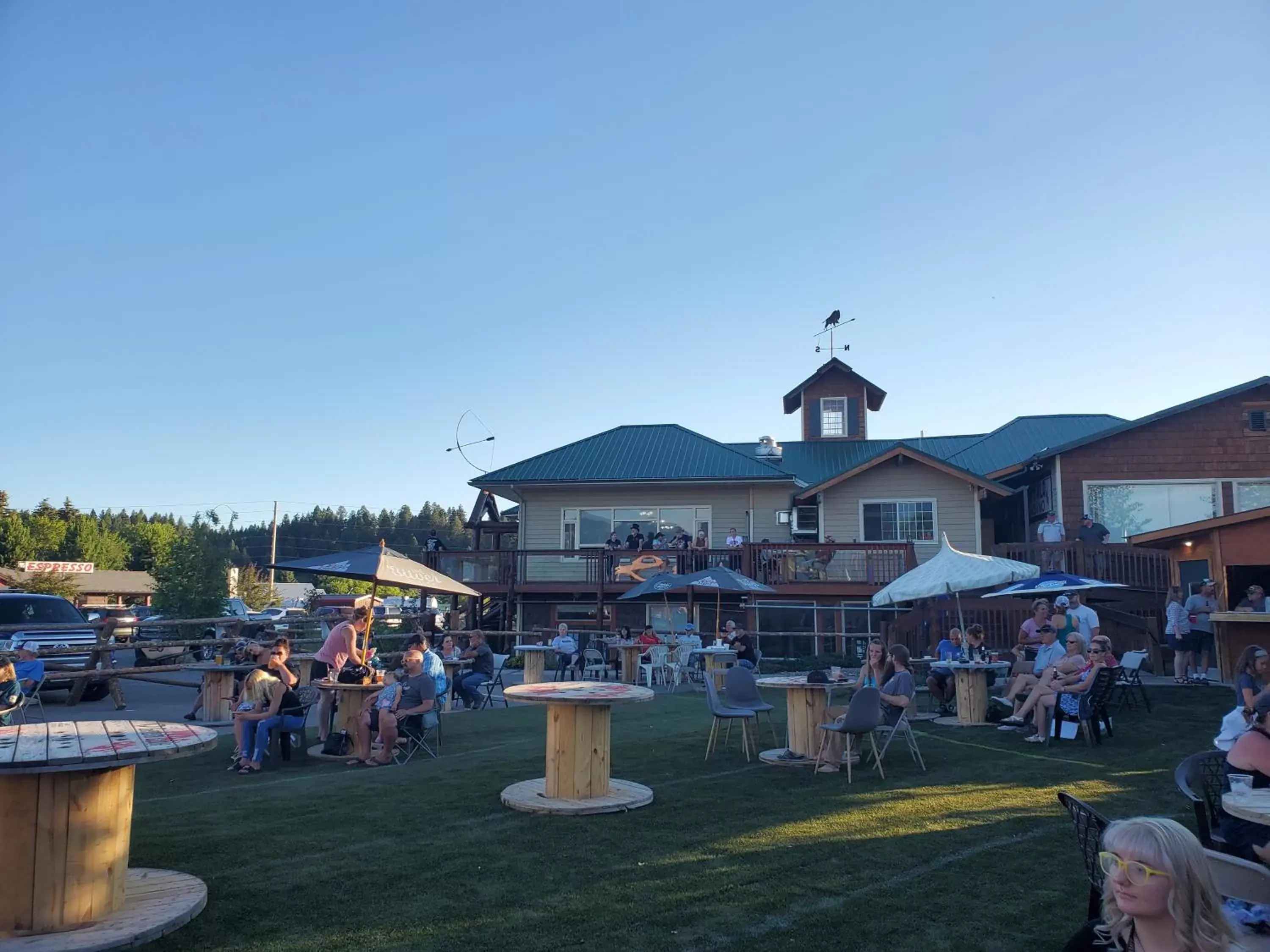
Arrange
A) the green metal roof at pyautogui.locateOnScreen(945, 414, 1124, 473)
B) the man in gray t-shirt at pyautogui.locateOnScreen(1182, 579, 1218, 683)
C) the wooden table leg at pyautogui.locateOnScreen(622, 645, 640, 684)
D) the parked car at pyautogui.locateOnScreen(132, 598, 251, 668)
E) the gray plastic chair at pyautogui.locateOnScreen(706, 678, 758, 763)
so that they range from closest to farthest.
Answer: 1. the gray plastic chair at pyautogui.locateOnScreen(706, 678, 758, 763)
2. the man in gray t-shirt at pyautogui.locateOnScreen(1182, 579, 1218, 683)
3. the wooden table leg at pyautogui.locateOnScreen(622, 645, 640, 684)
4. the parked car at pyautogui.locateOnScreen(132, 598, 251, 668)
5. the green metal roof at pyautogui.locateOnScreen(945, 414, 1124, 473)

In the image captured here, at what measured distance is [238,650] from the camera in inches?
612

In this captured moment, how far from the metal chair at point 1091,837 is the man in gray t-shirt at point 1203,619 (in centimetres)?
1245

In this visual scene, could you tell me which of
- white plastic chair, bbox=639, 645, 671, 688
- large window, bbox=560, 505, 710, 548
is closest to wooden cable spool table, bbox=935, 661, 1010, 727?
white plastic chair, bbox=639, 645, 671, 688

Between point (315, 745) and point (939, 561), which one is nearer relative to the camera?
point (315, 745)

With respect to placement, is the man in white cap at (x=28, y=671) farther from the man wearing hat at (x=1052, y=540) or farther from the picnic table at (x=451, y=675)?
the man wearing hat at (x=1052, y=540)

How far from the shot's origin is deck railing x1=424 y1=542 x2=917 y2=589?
21.2 metres

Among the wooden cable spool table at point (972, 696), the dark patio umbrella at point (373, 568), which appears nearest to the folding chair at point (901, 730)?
Answer: the wooden cable spool table at point (972, 696)

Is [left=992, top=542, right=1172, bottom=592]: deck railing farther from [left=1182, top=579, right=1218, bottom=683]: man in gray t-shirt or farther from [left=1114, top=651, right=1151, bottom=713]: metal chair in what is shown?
[left=1114, top=651, right=1151, bottom=713]: metal chair

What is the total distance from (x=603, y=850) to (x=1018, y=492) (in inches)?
834

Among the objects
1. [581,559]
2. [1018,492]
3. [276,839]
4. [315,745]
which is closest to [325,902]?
[276,839]

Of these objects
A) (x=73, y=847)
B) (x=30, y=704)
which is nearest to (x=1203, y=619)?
(x=73, y=847)

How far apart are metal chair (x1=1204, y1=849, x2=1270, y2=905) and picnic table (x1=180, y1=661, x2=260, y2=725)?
1234 cm

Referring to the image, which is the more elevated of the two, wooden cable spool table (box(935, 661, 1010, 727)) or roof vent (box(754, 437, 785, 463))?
roof vent (box(754, 437, 785, 463))

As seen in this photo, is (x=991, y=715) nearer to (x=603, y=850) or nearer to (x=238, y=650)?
(x=603, y=850)
